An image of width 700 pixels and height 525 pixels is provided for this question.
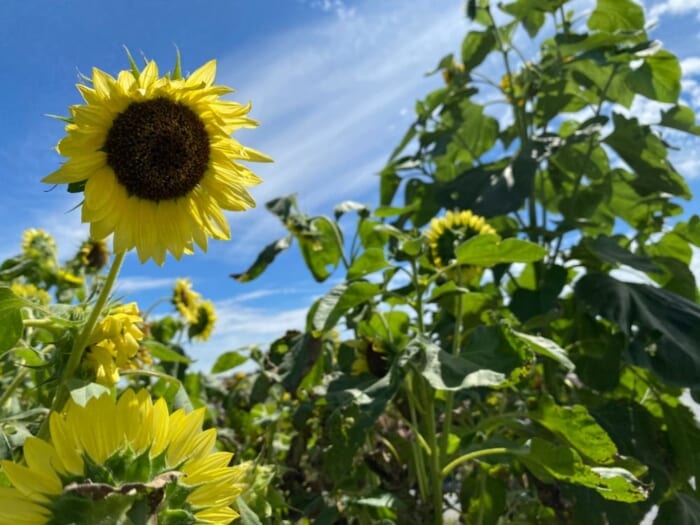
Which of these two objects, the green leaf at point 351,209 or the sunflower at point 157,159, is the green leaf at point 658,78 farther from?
the sunflower at point 157,159

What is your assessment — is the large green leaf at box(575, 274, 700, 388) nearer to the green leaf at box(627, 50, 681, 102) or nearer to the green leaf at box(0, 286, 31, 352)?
the green leaf at box(627, 50, 681, 102)

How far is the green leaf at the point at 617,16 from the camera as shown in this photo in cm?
160

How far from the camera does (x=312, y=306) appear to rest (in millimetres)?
975

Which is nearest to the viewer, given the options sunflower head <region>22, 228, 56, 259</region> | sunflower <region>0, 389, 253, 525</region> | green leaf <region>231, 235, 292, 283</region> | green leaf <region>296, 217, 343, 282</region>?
sunflower <region>0, 389, 253, 525</region>

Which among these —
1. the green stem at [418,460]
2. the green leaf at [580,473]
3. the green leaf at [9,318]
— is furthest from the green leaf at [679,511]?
the green leaf at [9,318]

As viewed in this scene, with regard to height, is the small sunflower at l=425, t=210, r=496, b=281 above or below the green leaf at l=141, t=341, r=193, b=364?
above

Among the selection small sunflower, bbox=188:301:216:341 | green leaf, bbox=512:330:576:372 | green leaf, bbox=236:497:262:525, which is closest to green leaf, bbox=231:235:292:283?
green leaf, bbox=512:330:576:372

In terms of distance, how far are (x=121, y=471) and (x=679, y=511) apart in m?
0.93

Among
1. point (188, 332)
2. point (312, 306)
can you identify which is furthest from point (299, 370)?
point (188, 332)

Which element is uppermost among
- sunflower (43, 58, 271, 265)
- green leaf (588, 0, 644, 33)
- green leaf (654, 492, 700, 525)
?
green leaf (588, 0, 644, 33)

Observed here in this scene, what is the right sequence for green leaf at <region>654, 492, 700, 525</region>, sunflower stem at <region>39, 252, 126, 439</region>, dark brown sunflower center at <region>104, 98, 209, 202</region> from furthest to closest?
green leaf at <region>654, 492, 700, 525</region>, dark brown sunflower center at <region>104, 98, 209, 202</region>, sunflower stem at <region>39, 252, 126, 439</region>

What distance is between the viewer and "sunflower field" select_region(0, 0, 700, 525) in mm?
455

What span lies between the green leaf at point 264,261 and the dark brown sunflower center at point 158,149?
20.1 inches

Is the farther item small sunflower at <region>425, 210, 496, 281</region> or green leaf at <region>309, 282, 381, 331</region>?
small sunflower at <region>425, 210, 496, 281</region>
